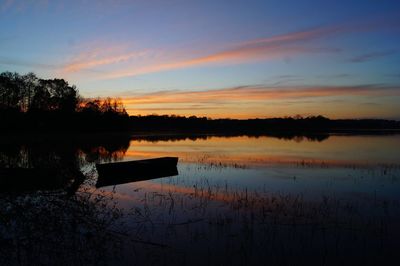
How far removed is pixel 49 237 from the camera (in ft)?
38.4

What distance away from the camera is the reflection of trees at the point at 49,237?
34.0 ft

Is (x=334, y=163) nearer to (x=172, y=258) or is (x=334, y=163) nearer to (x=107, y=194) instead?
(x=107, y=194)

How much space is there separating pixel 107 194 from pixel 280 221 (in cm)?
1060

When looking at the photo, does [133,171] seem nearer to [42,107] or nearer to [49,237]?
[49,237]

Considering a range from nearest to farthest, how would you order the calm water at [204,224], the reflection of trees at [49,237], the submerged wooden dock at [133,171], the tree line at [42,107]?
the reflection of trees at [49,237] < the calm water at [204,224] < the submerged wooden dock at [133,171] < the tree line at [42,107]

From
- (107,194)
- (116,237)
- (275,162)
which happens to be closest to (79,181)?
(116,237)

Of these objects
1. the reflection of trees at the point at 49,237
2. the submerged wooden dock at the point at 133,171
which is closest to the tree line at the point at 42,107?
the submerged wooden dock at the point at 133,171

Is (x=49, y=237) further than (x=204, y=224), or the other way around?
(x=204, y=224)

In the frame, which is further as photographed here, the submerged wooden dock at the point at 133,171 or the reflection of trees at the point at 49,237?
the submerged wooden dock at the point at 133,171

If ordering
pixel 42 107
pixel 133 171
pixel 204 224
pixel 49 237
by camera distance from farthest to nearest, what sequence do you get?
pixel 42 107
pixel 133 171
pixel 204 224
pixel 49 237

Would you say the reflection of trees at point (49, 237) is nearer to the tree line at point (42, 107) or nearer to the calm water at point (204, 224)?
the calm water at point (204, 224)

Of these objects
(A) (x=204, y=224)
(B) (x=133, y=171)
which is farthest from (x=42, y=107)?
(A) (x=204, y=224)

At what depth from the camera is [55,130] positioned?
9075 centimetres

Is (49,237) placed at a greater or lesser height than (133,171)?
greater
